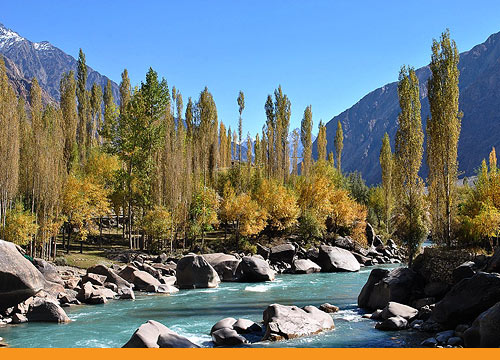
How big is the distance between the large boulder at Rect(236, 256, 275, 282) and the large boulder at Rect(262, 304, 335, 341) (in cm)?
1349

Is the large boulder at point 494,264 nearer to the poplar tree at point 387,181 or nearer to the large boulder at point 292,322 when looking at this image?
the large boulder at point 292,322

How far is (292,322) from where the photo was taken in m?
14.5

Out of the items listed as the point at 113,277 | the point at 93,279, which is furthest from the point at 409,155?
the point at 93,279

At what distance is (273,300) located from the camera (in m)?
21.8

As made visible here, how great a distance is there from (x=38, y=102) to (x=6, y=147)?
46.5ft

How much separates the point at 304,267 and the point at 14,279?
22.4 metres

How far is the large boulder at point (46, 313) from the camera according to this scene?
16.6 metres

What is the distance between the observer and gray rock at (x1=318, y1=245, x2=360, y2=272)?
114 feet

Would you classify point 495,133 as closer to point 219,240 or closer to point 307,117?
point 307,117

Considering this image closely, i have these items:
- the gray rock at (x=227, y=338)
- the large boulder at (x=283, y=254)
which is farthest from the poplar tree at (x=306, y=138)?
the gray rock at (x=227, y=338)

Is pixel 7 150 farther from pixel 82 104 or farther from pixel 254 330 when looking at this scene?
pixel 82 104

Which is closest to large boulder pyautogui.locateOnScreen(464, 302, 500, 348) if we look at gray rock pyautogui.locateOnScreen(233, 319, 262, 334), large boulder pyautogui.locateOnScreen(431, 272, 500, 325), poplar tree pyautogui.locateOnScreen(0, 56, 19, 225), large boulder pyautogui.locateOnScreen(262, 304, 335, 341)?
large boulder pyautogui.locateOnScreen(431, 272, 500, 325)

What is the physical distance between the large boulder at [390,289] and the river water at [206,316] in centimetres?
82

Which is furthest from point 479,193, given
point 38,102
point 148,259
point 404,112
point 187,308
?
point 38,102
